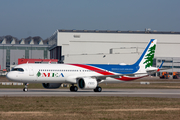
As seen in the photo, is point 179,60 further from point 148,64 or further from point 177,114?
point 177,114

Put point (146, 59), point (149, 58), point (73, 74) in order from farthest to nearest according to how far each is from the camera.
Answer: point (149, 58) → point (146, 59) → point (73, 74)

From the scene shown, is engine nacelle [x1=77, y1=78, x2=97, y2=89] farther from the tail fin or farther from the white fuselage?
the tail fin

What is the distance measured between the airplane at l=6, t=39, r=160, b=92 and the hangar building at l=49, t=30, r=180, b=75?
7176 cm

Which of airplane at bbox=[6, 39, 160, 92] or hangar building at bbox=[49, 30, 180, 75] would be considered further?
hangar building at bbox=[49, 30, 180, 75]

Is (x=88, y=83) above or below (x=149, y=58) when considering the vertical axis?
below

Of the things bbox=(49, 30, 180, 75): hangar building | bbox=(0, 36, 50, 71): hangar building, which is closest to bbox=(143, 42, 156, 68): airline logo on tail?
bbox=(49, 30, 180, 75): hangar building

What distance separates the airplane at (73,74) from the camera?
40.4 metres

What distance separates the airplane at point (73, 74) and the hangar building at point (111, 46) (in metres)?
71.8

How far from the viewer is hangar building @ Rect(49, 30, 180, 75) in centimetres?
12056

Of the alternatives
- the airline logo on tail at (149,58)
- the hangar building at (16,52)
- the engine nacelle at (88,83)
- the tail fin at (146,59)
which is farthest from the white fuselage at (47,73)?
the hangar building at (16,52)

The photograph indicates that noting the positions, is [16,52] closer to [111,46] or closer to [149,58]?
[111,46]

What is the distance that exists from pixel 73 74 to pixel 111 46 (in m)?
81.1

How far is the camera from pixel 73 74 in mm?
43156

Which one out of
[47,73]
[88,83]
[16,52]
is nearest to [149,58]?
[88,83]
